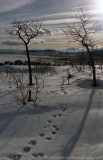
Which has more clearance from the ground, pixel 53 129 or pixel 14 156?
pixel 53 129

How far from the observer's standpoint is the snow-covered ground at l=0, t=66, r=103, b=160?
3.88m

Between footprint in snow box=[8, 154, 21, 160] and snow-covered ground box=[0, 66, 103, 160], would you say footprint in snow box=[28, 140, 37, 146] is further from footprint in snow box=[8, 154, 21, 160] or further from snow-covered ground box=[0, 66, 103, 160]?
footprint in snow box=[8, 154, 21, 160]

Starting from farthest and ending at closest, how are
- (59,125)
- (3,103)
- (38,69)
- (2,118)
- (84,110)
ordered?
(38,69) → (3,103) → (84,110) → (2,118) → (59,125)

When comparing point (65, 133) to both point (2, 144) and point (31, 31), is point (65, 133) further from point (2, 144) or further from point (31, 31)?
point (31, 31)

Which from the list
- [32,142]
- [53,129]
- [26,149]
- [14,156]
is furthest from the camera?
[53,129]

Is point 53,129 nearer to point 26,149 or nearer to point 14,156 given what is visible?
point 26,149

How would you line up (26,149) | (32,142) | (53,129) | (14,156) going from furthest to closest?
(53,129) → (32,142) → (26,149) → (14,156)

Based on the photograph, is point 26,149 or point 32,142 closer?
point 26,149

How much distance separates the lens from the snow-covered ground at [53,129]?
3875 millimetres

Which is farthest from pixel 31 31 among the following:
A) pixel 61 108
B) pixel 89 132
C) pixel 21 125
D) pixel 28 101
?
pixel 89 132

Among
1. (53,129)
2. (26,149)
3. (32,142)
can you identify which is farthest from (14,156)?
(53,129)

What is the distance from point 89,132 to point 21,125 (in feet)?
6.01

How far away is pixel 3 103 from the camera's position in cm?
693

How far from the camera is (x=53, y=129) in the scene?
16.2 ft
